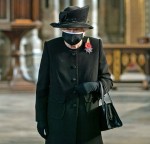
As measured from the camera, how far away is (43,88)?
3.61 m

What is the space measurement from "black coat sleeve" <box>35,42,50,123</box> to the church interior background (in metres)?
9.80

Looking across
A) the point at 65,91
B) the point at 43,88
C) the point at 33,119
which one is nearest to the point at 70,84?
the point at 65,91

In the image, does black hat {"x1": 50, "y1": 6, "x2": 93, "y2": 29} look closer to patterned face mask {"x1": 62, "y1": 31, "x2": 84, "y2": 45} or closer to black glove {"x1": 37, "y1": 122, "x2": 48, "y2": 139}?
patterned face mask {"x1": 62, "y1": 31, "x2": 84, "y2": 45}

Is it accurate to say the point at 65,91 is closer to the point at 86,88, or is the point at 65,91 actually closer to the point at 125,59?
the point at 86,88

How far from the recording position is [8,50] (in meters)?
17.8

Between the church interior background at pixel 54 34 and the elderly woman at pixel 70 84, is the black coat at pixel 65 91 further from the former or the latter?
the church interior background at pixel 54 34

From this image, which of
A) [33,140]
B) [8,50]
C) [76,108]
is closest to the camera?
[76,108]

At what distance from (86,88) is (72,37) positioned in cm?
36

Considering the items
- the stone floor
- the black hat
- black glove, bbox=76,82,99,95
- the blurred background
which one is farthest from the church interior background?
black glove, bbox=76,82,99,95

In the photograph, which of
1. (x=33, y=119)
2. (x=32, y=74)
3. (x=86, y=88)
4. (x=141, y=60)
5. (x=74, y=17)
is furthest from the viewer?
(x=32, y=74)

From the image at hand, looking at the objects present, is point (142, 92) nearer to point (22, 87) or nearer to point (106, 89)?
point (22, 87)

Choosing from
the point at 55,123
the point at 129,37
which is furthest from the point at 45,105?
the point at 129,37

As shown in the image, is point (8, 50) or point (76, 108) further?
point (8, 50)

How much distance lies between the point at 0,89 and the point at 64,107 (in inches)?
424
